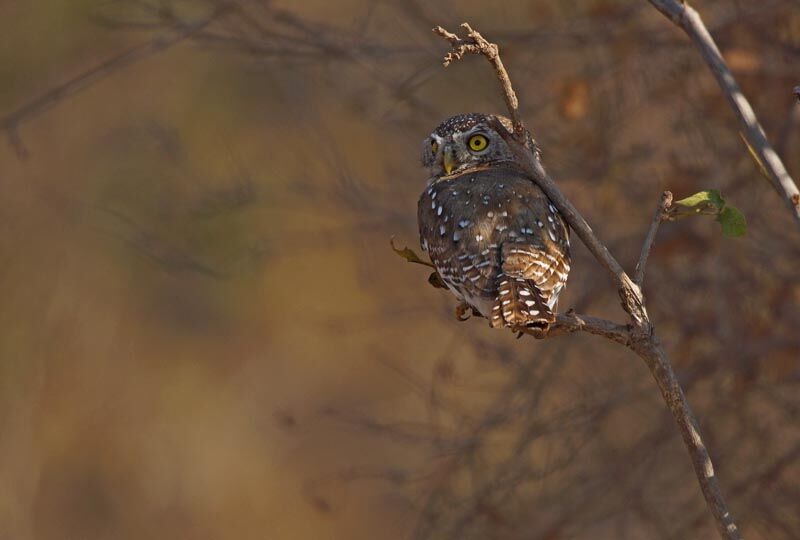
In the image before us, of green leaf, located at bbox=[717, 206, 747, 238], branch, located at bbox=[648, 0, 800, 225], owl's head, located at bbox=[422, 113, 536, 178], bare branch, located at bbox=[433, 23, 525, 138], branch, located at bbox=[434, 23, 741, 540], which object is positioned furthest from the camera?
owl's head, located at bbox=[422, 113, 536, 178]

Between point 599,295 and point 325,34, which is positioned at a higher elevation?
point 325,34

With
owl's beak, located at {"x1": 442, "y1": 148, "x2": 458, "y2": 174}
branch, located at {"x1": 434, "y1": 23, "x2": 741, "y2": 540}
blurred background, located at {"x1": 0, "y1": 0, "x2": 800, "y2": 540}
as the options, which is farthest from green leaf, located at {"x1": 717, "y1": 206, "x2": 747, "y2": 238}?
blurred background, located at {"x1": 0, "y1": 0, "x2": 800, "y2": 540}

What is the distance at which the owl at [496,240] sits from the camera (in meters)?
3.88

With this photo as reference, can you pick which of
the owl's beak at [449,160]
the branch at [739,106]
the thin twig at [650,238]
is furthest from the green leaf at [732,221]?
the owl's beak at [449,160]

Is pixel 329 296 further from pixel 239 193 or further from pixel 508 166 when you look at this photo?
pixel 508 166

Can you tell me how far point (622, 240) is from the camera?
596 cm

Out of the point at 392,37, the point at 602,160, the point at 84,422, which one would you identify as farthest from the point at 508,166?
the point at 84,422

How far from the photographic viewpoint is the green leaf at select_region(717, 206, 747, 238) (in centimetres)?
300

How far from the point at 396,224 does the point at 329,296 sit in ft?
16.9

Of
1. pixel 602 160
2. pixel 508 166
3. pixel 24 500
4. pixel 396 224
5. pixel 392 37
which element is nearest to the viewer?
pixel 508 166

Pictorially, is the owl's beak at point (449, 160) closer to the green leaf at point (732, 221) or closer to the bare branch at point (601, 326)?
the green leaf at point (732, 221)

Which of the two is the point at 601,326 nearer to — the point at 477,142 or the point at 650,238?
the point at 650,238

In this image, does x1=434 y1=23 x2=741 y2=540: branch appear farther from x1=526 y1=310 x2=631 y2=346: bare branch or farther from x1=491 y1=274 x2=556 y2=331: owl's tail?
x1=491 y1=274 x2=556 y2=331: owl's tail

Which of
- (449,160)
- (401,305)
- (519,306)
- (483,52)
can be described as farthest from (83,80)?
(401,305)
